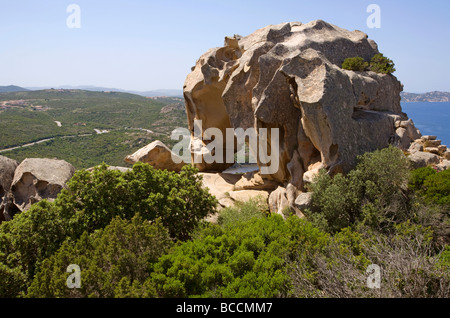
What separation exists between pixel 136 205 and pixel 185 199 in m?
2.53

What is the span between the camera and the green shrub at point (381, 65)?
2314 centimetres

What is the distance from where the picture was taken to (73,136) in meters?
85.2

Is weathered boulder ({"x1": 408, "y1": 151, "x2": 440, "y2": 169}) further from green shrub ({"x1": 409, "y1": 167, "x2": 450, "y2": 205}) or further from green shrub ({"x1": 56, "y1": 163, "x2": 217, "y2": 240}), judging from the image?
green shrub ({"x1": 56, "y1": 163, "x2": 217, "y2": 240})

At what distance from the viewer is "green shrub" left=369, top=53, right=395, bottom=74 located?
75.9ft

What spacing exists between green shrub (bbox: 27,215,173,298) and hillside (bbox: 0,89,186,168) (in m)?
51.5

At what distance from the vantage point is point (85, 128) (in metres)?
95.6

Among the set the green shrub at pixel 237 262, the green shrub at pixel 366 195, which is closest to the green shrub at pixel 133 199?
the green shrub at pixel 237 262

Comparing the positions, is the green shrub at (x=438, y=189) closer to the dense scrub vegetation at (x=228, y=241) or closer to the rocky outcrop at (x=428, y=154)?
the dense scrub vegetation at (x=228, y=241)

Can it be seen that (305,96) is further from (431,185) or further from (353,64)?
(353,64)

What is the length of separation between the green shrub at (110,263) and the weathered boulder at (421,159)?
44.6 ft

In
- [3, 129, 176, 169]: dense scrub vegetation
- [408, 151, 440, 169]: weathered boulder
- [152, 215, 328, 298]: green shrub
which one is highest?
[408, 151, 440, 169]: weathered boulder

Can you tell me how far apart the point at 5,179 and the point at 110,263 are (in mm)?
15065

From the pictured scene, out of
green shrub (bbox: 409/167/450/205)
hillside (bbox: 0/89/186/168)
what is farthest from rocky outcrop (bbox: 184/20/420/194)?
hillside (bbox: 0/89/186/168)

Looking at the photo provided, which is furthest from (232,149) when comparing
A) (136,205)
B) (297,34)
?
(136,205)
